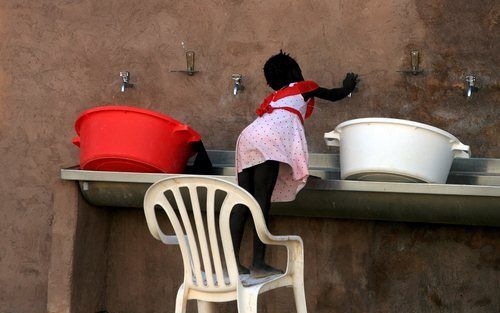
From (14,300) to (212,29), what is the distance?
1981mm

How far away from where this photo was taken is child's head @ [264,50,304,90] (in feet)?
16.7

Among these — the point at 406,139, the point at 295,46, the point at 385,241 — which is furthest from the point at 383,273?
the point at 295,46

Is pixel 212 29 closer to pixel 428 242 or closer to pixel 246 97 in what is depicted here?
pixel 246 97

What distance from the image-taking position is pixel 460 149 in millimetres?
4984

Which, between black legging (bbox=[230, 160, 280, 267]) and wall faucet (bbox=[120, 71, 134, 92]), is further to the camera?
wall faucet (bbox=[120, 71, 134, 92])

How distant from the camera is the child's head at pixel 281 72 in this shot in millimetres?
5086

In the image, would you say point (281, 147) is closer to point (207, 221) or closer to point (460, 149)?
point (207, 221)

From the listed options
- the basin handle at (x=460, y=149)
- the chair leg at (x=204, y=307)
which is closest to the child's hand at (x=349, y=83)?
→ the basin handle at (x=460, y=149)

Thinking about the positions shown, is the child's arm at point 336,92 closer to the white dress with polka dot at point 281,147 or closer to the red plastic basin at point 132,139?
the white dress with polka dot at point 281,147

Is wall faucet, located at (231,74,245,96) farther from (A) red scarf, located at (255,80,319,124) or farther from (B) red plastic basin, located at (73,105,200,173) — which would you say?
(A) red scarf, located at (255,80,319,124)

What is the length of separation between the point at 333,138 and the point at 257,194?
68cm

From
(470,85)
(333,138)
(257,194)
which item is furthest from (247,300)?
(470,85)

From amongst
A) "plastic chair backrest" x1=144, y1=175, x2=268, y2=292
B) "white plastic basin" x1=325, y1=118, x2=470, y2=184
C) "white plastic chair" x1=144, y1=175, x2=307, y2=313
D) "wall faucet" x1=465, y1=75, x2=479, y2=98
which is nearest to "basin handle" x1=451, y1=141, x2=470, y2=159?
"white plastic basin" x1=325, y1=118, x2=470, y2=184

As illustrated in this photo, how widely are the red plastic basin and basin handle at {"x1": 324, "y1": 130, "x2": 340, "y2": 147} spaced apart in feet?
2.32
